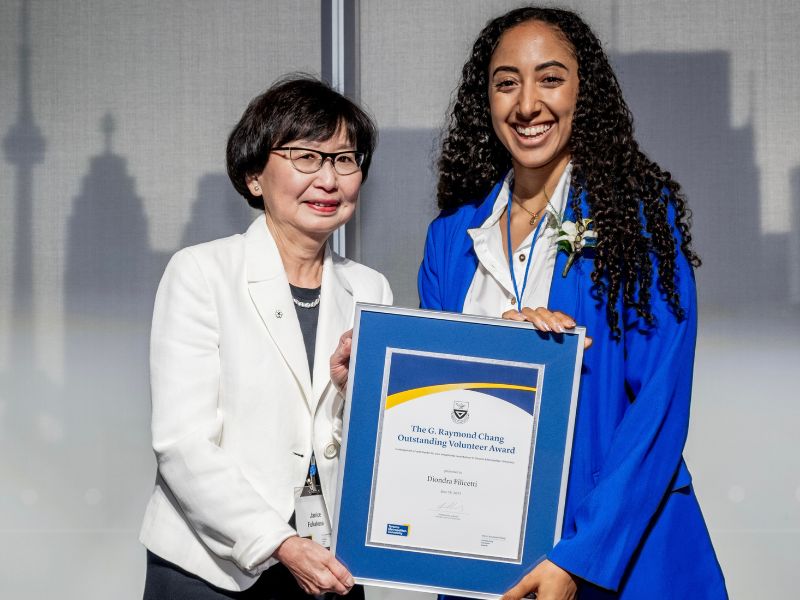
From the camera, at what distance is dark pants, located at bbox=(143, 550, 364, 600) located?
6.75 ft

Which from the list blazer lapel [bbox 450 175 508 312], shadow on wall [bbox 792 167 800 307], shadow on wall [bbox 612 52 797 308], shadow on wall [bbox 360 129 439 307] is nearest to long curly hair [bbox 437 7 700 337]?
blazer lapel [bbox 450 175 508 312]

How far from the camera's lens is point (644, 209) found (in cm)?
203

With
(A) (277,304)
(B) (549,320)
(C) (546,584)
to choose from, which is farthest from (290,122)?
(C) (546,584)

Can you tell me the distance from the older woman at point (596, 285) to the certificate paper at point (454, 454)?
0.12m

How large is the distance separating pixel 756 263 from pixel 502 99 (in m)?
1.68

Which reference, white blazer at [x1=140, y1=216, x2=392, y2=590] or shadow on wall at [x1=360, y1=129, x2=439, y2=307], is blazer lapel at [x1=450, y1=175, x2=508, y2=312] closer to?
white blazer at [x1=140, y1=216, x2=392, y2=590]

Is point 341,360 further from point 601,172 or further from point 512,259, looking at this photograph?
point 601,172

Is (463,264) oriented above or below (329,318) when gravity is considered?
above

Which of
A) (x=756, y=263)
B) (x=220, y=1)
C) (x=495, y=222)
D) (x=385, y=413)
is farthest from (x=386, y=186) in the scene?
(x=385, y=413)

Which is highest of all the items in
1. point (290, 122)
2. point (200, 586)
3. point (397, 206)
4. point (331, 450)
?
point (290, 122)

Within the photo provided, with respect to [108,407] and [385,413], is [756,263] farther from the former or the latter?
[108,407]

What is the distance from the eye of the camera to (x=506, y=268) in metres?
2.16

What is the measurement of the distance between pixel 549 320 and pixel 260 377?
654mm

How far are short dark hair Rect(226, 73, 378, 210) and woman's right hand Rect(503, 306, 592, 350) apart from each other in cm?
66
